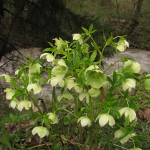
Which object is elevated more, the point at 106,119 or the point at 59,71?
the point at 59,71

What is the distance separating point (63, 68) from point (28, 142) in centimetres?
63

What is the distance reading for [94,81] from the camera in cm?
69

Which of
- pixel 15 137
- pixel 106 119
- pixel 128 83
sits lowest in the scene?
pixel 15 137

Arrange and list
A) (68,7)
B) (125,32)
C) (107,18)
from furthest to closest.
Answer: (125,32) < (107,18) < (68,7)

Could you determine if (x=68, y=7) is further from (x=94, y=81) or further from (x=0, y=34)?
(x=94, y=81)

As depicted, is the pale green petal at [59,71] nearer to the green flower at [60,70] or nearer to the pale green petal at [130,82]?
the green flower at [60,70]

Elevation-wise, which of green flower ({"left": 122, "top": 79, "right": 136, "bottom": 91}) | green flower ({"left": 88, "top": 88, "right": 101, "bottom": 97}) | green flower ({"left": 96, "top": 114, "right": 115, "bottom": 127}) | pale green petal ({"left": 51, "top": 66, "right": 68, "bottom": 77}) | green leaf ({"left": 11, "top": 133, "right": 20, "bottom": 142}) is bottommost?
green leaf ({"left": 11, "top": 133, "right": 20, "bottom": 142})

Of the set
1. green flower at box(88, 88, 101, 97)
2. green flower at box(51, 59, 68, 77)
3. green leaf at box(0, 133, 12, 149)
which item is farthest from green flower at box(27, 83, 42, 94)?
green leaf at box(0, 133, 12, 149)

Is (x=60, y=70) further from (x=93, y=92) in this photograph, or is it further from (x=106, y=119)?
(x=106, y=119)

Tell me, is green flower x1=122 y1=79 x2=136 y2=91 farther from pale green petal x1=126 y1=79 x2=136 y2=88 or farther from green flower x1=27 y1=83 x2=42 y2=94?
green flower x1=27 y1=83 x2=42 y2=94

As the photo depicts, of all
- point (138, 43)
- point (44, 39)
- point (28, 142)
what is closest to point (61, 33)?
point (44, 39)

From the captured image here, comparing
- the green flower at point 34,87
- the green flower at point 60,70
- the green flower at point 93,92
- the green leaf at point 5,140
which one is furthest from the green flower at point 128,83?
the green leaf at point 5,140

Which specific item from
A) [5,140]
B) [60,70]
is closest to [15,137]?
[5,140]

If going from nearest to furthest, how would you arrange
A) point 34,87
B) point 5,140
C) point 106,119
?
1. point 106,119
2. point 34,87
3. point 5,140
